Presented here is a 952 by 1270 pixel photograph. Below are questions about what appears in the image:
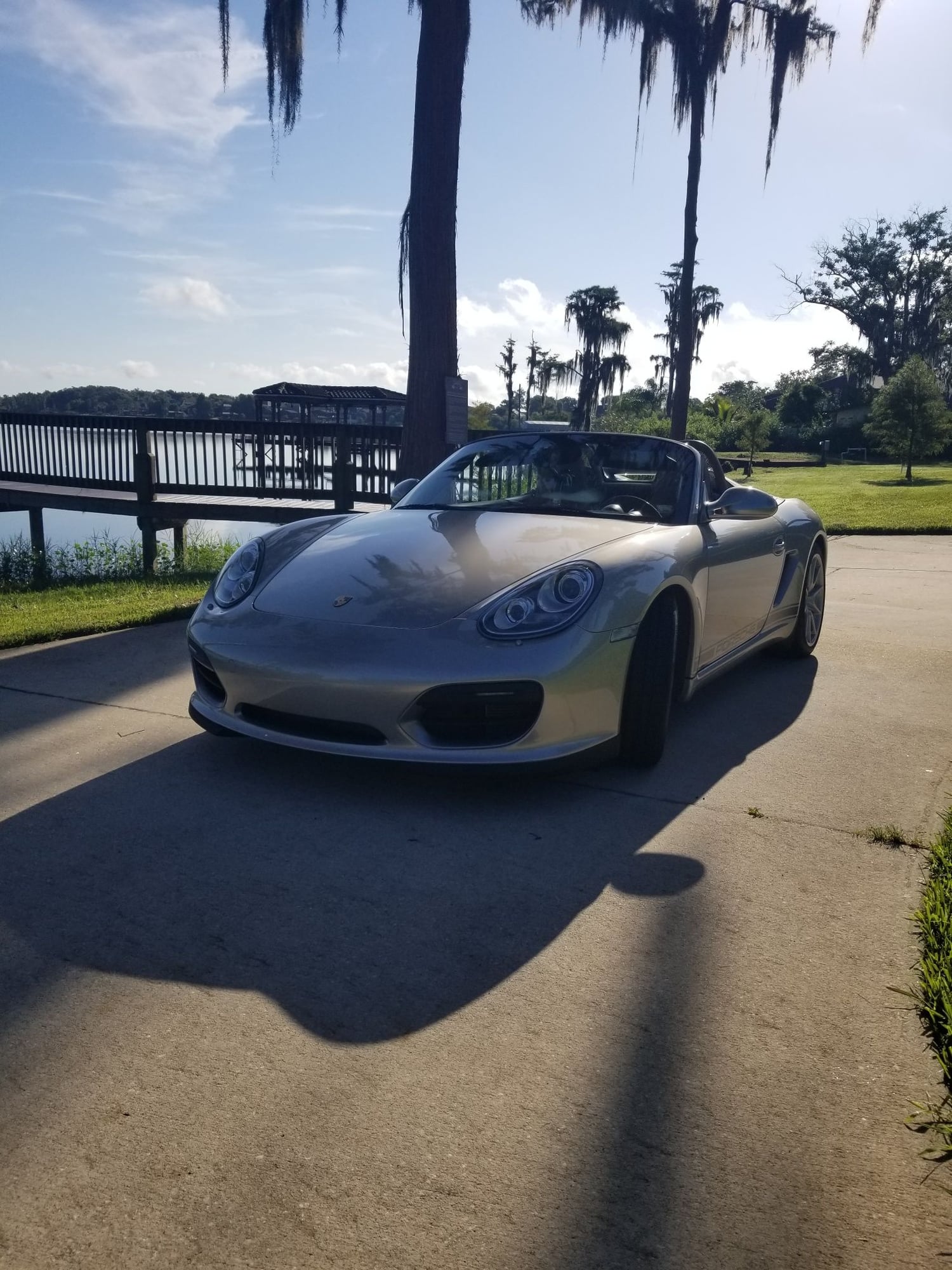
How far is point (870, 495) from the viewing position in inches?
800

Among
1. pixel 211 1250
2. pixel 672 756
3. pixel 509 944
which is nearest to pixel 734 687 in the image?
pixel 672 756

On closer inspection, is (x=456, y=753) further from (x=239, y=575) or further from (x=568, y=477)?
(x=568, y=477)

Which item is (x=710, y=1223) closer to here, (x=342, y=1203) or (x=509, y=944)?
(x=342, y=1203)

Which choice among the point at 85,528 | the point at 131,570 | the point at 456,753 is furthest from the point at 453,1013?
the point at 85,528

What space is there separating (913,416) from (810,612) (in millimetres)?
26778

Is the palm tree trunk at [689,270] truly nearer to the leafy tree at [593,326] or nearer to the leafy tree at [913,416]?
the leafy tree at [913,416]

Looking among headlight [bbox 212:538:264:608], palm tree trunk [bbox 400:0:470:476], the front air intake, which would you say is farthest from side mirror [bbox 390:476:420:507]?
palm tree trunk [bbox 400:0:470:476]

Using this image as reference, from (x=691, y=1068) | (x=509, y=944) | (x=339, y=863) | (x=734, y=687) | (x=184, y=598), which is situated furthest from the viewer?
(x=184, y=598)

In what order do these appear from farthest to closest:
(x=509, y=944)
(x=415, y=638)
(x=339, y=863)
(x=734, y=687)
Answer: (x=734, y=687)
(x=415, y=638)
(x=339, y=863)
(x=509, y=944)

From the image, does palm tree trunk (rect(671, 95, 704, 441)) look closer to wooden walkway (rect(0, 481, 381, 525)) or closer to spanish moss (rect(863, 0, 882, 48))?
spanish moss (rect(863, 0, 882, 48))

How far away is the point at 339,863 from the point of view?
9.48 ft

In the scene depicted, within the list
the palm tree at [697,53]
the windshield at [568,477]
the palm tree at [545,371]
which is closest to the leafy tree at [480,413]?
the palm tree at [545,371]

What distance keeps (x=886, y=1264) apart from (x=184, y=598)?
6531mm

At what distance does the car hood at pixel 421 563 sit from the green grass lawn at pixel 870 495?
385 inches
